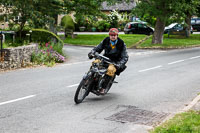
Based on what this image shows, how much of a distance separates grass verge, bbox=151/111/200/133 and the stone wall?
29.0 feet

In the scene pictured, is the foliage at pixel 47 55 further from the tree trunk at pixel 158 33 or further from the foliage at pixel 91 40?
the tree trunk at pixel 158 33

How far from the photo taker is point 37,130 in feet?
21.4

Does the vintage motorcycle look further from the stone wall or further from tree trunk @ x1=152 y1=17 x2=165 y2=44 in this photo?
tree trunk @ x1=152 y1=17 x2=165 y2=44

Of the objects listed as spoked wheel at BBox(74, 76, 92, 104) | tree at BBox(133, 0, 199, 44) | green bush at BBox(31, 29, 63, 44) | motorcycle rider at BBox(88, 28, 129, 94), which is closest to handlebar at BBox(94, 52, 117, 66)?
motorcycle rider at BBox(88, 28, 129, 94)

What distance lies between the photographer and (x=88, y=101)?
8977mm

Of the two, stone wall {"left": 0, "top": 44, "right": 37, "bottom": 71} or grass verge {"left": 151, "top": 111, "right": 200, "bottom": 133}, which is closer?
grass verge {"left": 151, "top": 111, "right": 200, "bottom": 133}

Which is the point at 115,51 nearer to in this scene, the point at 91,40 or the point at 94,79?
the point at 94,79

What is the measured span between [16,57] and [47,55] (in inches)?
88.9

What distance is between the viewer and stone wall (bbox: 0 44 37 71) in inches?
574

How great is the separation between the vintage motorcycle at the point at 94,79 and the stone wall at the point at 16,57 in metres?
6.35

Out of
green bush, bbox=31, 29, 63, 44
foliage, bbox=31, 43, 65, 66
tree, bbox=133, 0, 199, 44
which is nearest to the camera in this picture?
foliage, bbox=31, 43, 65, 66

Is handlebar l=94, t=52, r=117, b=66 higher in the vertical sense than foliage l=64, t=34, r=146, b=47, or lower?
higher

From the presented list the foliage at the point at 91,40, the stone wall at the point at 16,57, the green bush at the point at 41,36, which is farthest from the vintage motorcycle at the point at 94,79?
the foliage at the point at 91,40

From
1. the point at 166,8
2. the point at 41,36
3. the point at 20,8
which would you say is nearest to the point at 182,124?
the point at 41,36
